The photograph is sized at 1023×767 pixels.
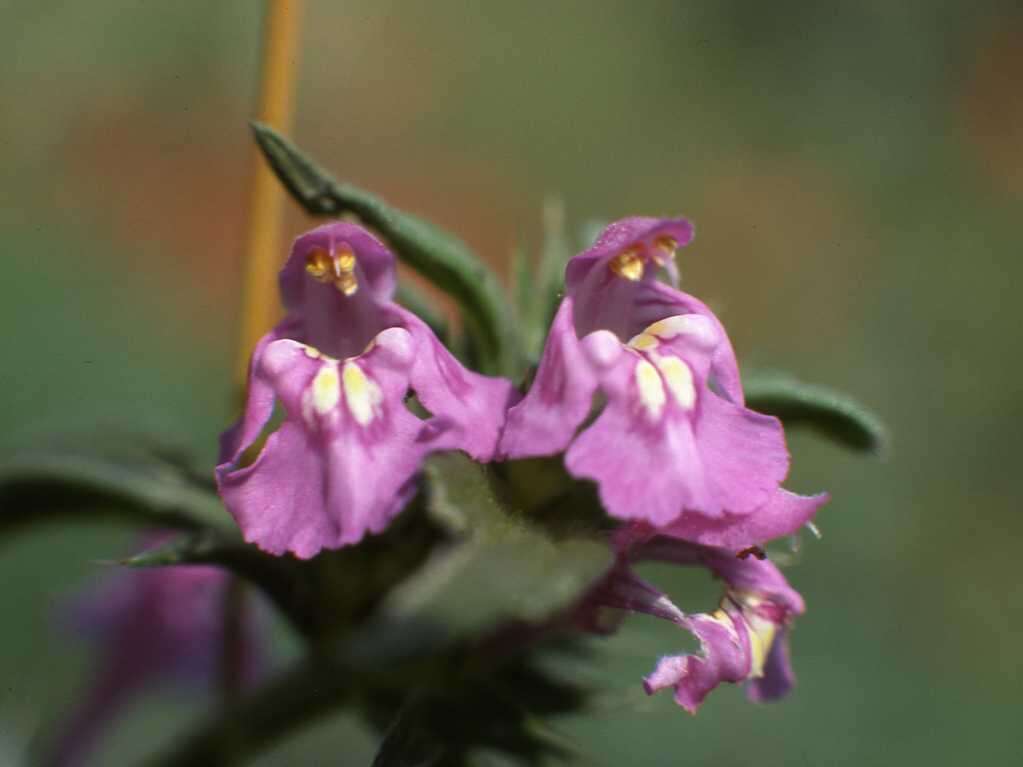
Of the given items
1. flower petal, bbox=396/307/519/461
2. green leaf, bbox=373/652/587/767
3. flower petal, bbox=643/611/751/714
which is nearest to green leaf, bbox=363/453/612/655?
flower petal, bbox=396/307/519/461

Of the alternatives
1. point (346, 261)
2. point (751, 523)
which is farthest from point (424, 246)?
point (751, 523)

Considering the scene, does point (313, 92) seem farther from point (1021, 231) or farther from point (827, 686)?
point (827, 686)

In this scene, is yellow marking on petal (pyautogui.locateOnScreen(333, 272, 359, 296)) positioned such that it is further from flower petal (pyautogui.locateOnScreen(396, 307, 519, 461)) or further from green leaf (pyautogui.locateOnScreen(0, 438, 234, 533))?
green leaf (pyautogui.locateOnScreen(0, 438, 234, 533))

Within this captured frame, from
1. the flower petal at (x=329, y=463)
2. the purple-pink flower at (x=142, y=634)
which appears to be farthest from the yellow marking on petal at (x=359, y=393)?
the purple-pink flower at (x=142, y=634)

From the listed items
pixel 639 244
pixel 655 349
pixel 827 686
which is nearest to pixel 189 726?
pixel 655 349

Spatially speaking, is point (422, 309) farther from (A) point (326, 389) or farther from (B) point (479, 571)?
(B) point (479, 571)
